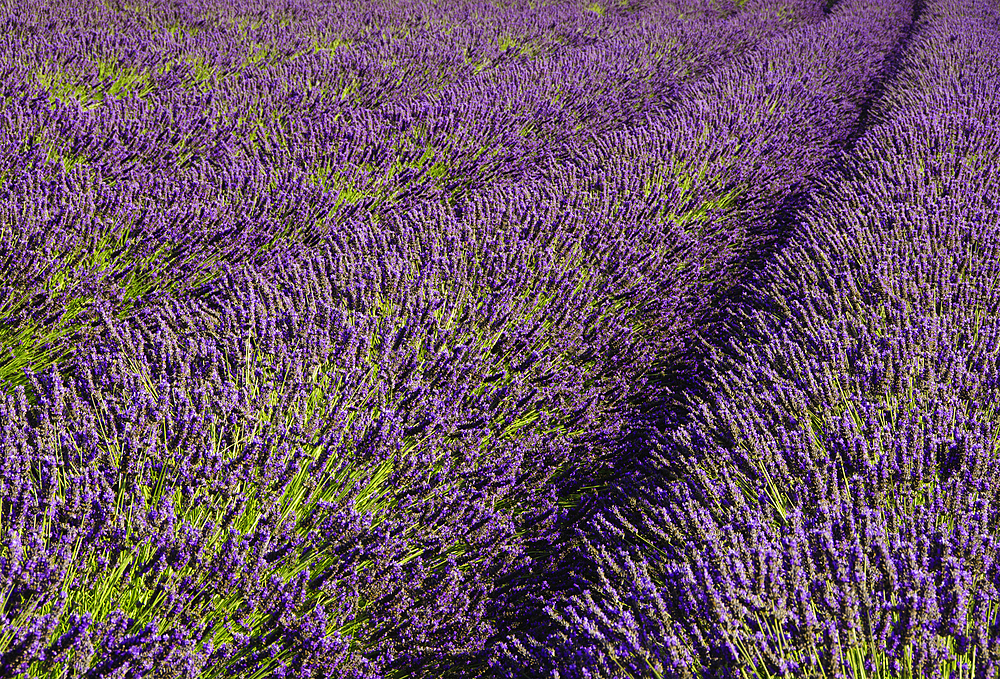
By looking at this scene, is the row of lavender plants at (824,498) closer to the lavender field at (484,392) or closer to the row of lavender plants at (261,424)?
the lavender field at (484,392)

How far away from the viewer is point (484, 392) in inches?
65.4

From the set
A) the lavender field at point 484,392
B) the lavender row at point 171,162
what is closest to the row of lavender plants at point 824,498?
the lavender field at point 484,392

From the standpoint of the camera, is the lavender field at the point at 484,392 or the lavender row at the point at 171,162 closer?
the lavender field at the point at 484,392

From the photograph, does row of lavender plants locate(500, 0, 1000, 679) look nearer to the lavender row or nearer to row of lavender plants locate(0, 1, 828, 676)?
row of lavender plants locate(0, 1, 828, 676)

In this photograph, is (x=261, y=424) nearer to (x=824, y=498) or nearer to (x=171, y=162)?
(x=824, y=498)

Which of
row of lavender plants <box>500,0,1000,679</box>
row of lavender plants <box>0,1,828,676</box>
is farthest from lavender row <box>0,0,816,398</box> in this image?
row of lavender plants <box>500,0,1000,679</box>

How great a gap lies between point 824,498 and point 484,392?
80 cm

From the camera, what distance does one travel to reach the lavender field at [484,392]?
1.11 m

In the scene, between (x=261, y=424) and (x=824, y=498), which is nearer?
(x=824, y=498)

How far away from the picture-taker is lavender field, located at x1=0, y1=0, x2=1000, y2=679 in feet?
3.63

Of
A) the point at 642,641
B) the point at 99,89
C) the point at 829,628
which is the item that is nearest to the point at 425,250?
the point at 642,641

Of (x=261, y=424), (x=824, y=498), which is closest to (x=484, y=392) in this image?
(x=261, y=424)

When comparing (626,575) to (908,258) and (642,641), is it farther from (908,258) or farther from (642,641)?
(908,258)

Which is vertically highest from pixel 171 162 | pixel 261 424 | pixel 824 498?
pixel 171 162
